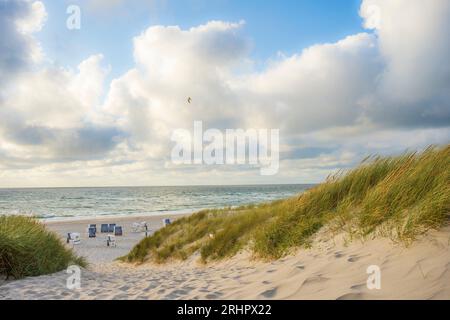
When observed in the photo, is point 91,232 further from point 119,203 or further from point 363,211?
point 119,203

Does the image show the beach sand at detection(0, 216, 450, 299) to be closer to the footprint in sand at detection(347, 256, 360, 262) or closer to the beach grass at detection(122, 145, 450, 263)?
the footprint in sand at detection(347, 256, 360, 262)

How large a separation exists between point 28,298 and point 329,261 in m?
4.79

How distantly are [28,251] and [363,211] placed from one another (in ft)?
22.5

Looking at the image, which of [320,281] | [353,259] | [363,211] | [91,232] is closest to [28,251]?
[320,281]

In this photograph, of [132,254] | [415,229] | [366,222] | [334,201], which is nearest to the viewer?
[415,229]

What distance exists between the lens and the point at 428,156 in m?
A: 6.95

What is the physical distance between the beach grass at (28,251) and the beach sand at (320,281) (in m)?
0.42

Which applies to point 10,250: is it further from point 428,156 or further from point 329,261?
point 428,156

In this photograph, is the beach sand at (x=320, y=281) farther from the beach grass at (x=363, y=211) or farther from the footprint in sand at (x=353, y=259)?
the beach grass at (x=363, y=211)

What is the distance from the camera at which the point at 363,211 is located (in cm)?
619

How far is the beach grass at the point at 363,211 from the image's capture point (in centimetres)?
501

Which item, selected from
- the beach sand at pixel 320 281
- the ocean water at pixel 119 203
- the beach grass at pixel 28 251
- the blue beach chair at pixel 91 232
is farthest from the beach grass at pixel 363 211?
the blue beach chair at pixel 91 232

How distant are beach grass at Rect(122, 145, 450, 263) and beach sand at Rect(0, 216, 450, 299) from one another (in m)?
0.31
